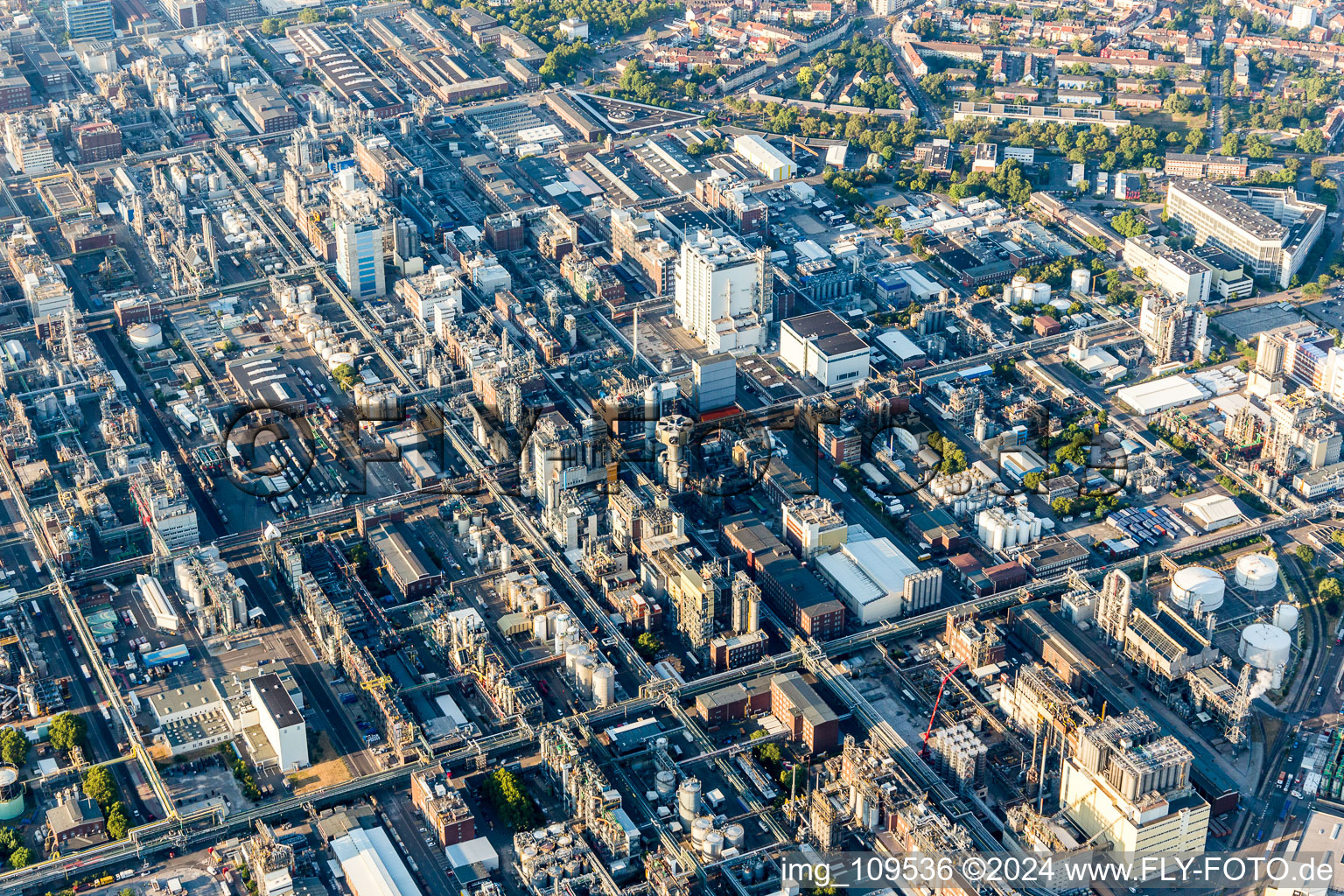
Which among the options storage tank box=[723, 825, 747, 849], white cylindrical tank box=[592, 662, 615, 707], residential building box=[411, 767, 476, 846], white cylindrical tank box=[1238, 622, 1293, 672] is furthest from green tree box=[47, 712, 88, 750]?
white cylindrical tank box=[1238, 622, 1293, 672]

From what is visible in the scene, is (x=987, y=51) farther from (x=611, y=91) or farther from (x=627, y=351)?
(x=627, y=351)

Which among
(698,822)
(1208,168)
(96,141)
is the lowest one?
(698,822)

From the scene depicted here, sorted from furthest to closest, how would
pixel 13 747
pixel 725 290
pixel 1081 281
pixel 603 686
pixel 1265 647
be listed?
pixel 1081 281 → pixel 725 290 → pixel 1265 647 → pixel 603 686 → pixel 13 747

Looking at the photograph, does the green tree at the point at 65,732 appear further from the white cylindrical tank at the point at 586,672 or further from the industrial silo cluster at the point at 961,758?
the industrial silo cluster at the point at 961,758

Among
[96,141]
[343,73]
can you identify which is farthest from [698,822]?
[343,73]

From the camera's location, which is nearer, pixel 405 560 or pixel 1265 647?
pixel 1265 647

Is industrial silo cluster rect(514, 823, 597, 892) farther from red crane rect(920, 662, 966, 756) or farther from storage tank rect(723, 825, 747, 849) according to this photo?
red crane rect(920, 662, 966, 756)

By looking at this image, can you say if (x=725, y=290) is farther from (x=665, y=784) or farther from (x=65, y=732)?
(x=65, y=732)

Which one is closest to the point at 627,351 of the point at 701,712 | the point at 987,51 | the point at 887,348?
Answer: the point at 887,348
